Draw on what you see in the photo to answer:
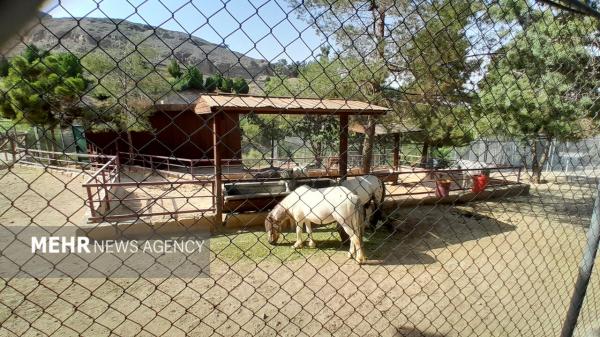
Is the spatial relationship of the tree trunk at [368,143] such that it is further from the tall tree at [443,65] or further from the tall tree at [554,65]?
the tall tree at [554,65]

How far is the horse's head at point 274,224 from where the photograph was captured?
643 cm

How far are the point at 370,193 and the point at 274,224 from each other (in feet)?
6.78

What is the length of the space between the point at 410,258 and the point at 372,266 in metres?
0.77

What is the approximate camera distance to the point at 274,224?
6.43 m

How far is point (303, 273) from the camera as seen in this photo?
5.17 metres

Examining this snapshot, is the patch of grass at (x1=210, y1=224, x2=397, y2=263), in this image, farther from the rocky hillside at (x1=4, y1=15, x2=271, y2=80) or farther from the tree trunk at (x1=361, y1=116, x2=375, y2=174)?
the rocky hillside at (x1=4, y1=15, x2=271, y2=80)

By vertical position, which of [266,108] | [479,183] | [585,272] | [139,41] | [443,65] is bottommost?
[479,183]

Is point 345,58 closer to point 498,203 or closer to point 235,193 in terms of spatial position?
point 235,193

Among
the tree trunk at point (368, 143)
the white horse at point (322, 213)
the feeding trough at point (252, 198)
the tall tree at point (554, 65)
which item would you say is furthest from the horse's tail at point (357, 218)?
the tree trunk at point (368, 143)

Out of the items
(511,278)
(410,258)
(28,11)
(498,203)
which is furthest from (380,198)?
(28,11)

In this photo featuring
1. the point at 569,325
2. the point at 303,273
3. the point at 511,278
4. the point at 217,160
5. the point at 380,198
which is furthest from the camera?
the point at 380,198

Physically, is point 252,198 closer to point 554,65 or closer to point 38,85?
point 38,85

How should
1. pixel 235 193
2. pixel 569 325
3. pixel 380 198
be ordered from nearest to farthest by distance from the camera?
1. pixel 569 325
2. pixel 380 198
3. pixel 235 193

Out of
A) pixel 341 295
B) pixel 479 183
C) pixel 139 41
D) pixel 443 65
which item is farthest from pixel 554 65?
pixel 479 183
